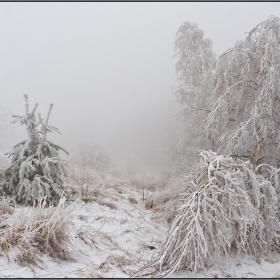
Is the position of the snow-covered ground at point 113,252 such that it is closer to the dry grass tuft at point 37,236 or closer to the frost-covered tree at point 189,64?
the dry grass tuft at point 37,236

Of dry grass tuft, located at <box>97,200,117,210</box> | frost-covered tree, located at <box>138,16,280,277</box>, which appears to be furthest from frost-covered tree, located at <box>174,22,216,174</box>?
frost-covered tree, located at <box>138,16,280,277</box>

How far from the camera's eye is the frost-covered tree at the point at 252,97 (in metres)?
4.98

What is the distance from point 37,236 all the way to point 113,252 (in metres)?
1.22

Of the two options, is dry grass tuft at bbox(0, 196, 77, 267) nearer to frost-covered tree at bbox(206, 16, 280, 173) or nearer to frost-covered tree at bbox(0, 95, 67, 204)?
frost-covered tree at bbox(0, 95, 67, 204)

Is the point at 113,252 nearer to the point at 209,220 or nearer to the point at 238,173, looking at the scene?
the point at 209,220

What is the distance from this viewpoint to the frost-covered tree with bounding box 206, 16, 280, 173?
498 cm

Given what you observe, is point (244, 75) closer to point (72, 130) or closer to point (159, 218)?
point (159, 218)

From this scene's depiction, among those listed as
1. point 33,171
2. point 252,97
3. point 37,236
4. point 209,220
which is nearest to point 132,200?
point 33,171

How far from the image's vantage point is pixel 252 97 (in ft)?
17.9

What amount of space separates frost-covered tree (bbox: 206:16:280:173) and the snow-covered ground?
2129mm

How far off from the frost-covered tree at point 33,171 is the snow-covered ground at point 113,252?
2.96 feet

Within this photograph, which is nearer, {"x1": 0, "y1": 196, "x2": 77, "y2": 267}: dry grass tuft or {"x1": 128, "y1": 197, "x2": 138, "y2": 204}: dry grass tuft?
{"x1": 0, "y1": 196, "x2": 77, "y2": 267}: dry grass tuft

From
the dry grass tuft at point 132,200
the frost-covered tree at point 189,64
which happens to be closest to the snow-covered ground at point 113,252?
the dry grass tuft at point 132,200

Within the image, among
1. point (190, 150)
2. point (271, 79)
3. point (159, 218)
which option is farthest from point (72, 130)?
point (271, 79)
